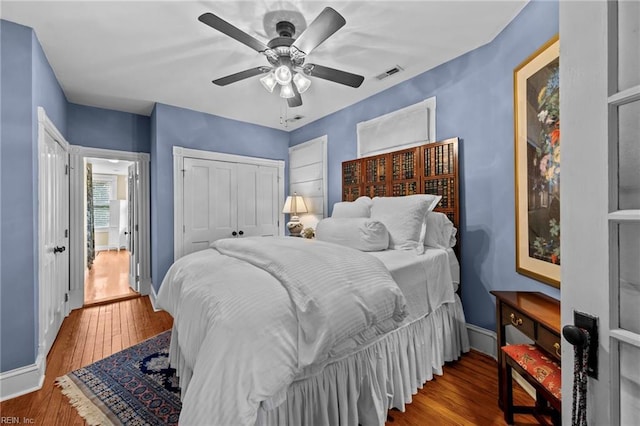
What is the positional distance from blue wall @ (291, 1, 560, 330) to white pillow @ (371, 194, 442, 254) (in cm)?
45

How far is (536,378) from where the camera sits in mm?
1430

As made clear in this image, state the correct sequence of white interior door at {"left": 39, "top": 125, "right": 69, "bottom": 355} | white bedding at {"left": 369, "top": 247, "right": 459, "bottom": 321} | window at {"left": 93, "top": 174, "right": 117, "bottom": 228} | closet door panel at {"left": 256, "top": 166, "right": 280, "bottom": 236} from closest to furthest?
1. white bedding at {"left": 369, "top": 247, "right": 459, "bottom": 321}
2. white interior door at {"left": 39, "top": 125, "right": 69, "bottom": 355}
3. closet door panel at {"left": 256, "top": 166, "right": 280, "bottom": 236}
4. window at {"left": 93, "top": 174, "right": 117, "bottom": 228}

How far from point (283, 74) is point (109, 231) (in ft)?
31.2

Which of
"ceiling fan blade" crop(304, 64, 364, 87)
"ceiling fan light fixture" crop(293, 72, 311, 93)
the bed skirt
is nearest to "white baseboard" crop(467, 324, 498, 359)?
the bed skirt

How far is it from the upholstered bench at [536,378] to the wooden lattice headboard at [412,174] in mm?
1265

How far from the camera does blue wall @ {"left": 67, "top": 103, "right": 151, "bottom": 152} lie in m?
3.79

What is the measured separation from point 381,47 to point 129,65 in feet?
8.07

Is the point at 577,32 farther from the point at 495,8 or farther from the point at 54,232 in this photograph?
the point at 54,232

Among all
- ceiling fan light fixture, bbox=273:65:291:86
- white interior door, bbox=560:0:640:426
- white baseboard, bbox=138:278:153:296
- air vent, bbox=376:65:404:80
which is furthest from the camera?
white baseboard, bbox=138:278:153:296

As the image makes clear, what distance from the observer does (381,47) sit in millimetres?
2545

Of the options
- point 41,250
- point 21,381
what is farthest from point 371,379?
point 41,250

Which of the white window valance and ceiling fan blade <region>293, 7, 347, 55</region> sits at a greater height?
ceiling fan blade <region>293, 7, 347, 55</region>

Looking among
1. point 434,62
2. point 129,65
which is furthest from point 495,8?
point 129,65

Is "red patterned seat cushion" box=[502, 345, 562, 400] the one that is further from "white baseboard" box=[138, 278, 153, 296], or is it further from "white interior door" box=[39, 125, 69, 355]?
"white baseboard" box=[138, 278, 153, 296]
